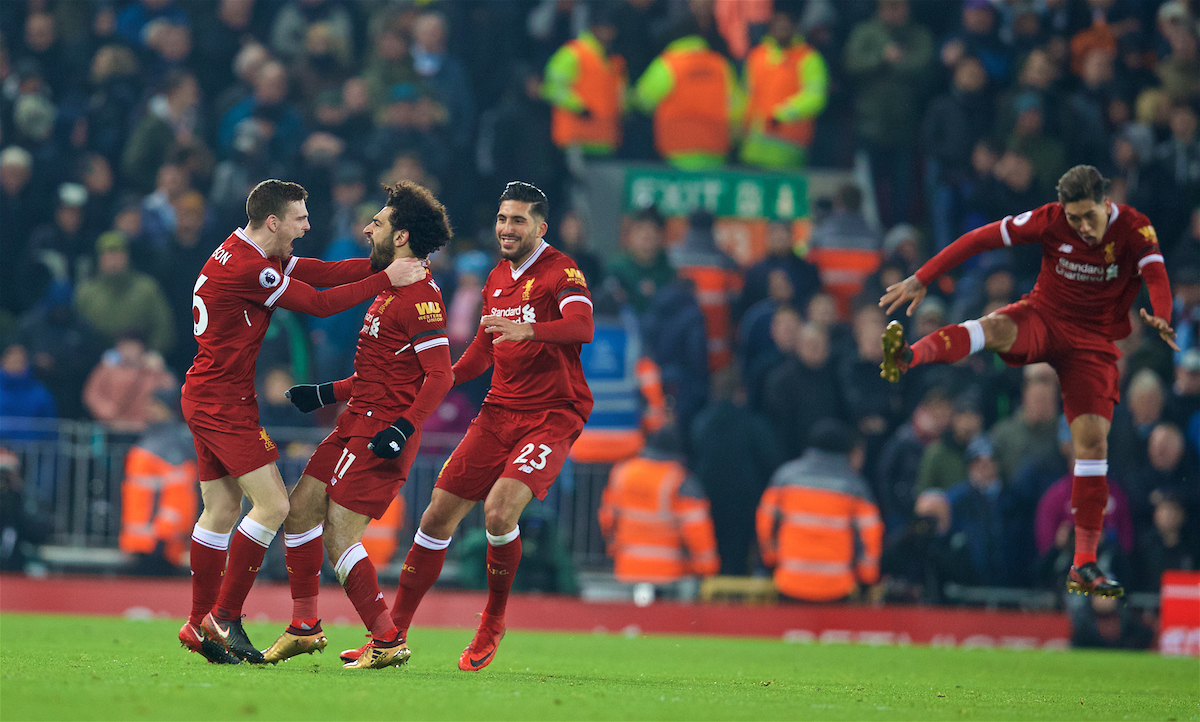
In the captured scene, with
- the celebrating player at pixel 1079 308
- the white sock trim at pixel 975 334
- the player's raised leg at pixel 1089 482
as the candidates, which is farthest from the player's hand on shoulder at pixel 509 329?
the player's raised leg at pixel 1089 482

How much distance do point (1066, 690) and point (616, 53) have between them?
10.6m

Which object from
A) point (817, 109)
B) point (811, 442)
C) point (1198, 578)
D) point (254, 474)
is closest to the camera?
point (254, 474)

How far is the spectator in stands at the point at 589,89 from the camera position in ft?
52.2

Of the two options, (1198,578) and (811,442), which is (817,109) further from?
(1198,578)

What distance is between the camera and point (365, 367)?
295 inches

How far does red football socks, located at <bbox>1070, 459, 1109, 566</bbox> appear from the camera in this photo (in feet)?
28.2

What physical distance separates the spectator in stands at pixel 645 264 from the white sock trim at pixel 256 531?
7687mm

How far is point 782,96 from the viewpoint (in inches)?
636

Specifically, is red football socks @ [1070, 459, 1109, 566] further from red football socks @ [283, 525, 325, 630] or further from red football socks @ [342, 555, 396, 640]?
red football socks @ [283, 525, 325, 630]

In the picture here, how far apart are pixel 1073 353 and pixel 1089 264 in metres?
0.55

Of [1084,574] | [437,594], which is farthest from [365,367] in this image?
[437,594]

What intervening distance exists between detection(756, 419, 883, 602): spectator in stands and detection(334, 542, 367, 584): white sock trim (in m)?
5.97

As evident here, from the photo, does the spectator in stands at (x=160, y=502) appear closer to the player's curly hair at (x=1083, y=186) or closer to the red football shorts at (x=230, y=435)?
the red football shorts at (x=230, y=435)

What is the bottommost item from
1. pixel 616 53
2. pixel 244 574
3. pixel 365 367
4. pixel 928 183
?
pixel 244 574
